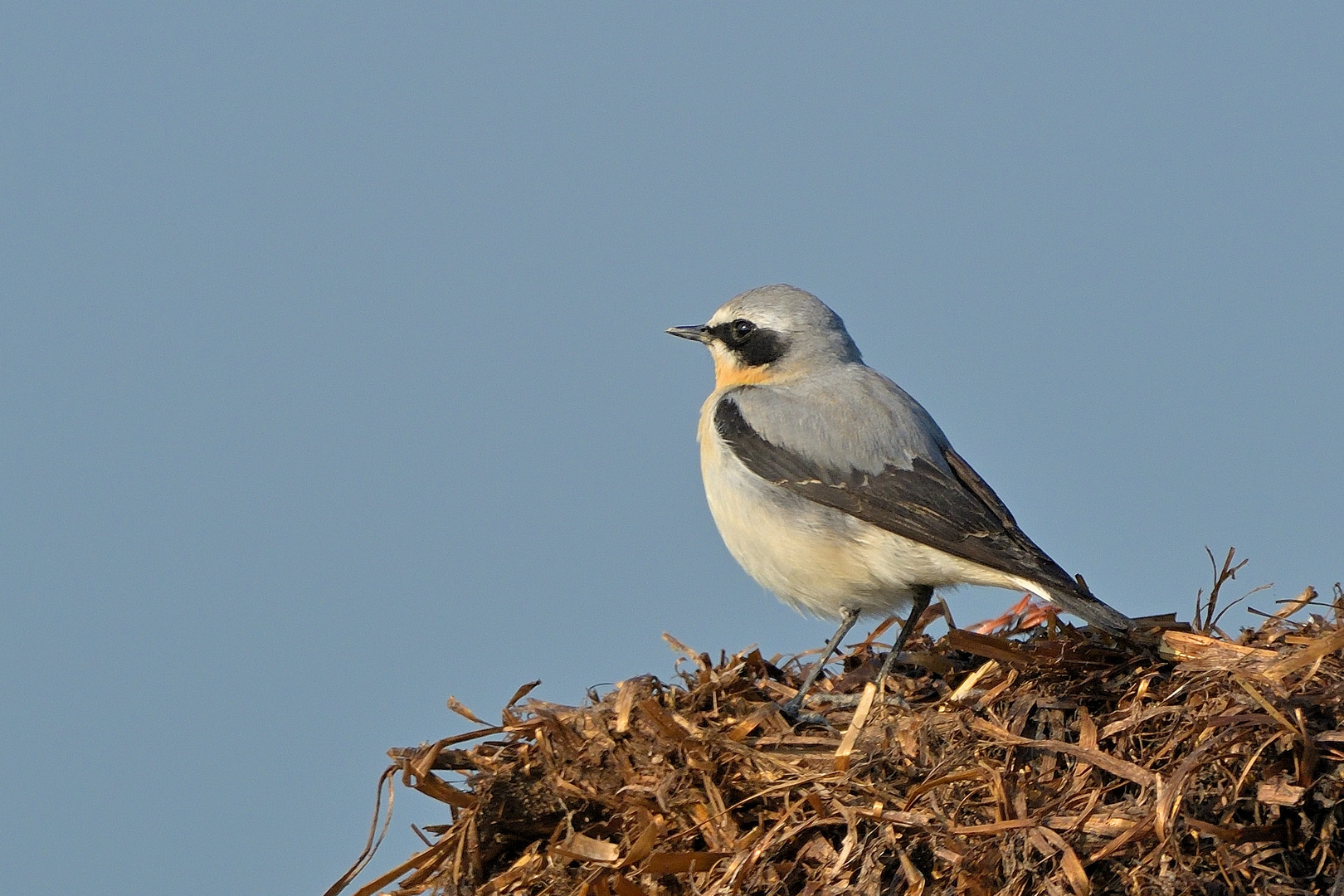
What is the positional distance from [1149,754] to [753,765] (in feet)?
3.87

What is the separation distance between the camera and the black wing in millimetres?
5875

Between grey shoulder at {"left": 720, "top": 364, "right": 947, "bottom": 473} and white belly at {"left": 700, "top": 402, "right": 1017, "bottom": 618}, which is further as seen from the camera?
grey shoulder at {"left": 720, "top": 364, "right": 947, "bottom": 473}

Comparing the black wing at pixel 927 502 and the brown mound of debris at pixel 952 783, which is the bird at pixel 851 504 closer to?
the black wing at pixel 927 502

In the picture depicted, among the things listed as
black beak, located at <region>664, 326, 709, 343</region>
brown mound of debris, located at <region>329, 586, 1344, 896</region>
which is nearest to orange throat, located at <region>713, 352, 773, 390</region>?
black beak, located at <region>664, 326, 709, 343</region>

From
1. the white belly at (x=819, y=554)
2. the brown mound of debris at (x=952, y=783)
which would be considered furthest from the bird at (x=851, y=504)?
the brown mound of debris at (x=952, y=783)

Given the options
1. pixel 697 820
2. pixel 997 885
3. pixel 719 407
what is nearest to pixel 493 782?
pixel 697 820

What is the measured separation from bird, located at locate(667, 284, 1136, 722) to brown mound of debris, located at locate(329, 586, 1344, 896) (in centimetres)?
78

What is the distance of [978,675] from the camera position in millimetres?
5168

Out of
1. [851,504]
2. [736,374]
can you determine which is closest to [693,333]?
[736,374]

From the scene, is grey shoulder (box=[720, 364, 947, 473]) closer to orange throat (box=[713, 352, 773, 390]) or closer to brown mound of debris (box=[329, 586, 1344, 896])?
orange throat (box=[713, 352, 773, 390])

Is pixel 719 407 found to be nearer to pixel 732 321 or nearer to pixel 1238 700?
pixel 732 321

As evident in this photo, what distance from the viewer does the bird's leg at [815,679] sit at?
5.06m

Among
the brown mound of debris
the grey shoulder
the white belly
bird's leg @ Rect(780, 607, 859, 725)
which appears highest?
the grey shoulder

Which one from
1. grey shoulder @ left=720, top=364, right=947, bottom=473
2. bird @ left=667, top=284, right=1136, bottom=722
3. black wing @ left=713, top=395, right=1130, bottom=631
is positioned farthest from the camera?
grey shoulder @ left=720, top=364, right=947, bottom=473
